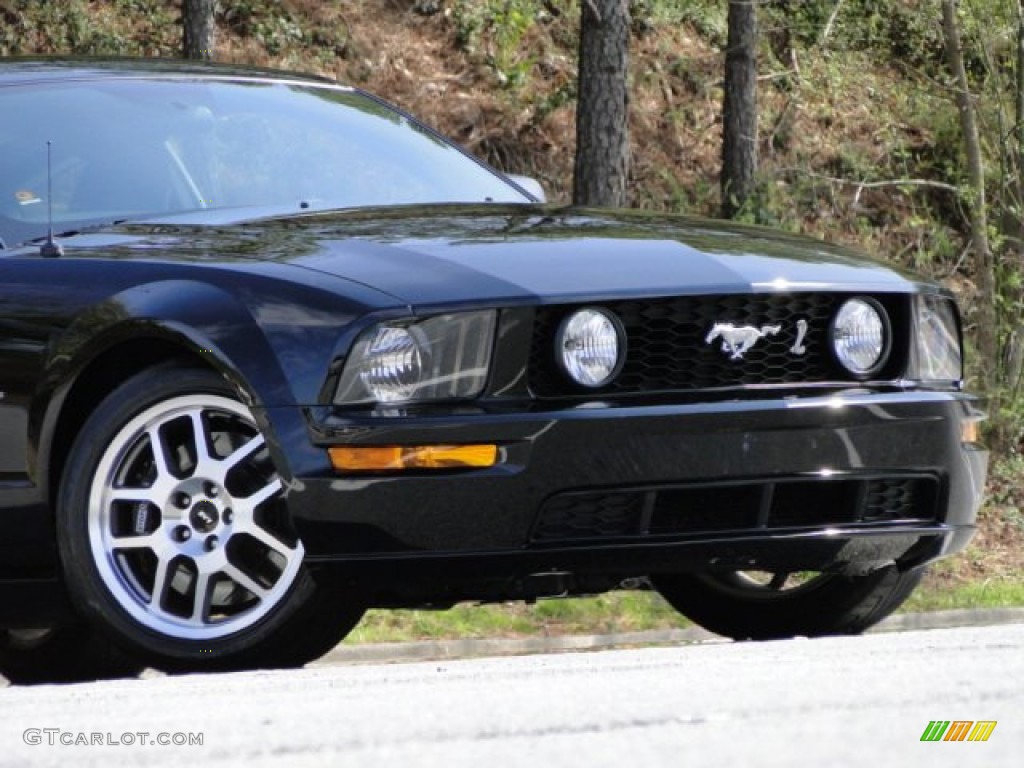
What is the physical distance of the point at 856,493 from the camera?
521 centimetres

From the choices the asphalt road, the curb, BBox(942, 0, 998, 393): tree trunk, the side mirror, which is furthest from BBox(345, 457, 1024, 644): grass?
the asphalt road

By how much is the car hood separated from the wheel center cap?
578mm

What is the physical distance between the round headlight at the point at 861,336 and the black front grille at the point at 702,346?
24 millimetres

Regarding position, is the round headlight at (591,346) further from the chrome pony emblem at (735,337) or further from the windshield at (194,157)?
the windshield at (194,157)

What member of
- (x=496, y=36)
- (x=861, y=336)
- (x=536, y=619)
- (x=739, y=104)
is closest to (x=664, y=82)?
(x=496, y=36)

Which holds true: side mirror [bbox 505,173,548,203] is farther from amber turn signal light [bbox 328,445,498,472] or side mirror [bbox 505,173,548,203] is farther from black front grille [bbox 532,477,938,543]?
amber turn signal light [bbox 328,445,498,472]

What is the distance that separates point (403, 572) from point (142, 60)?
2654 mm

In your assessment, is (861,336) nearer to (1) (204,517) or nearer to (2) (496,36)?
(1) (204,517)

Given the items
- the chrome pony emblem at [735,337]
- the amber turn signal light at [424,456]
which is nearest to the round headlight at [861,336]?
the chrome pony emblem at [735,337]

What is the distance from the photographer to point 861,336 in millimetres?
5355

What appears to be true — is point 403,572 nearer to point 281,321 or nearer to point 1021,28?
point 281,321

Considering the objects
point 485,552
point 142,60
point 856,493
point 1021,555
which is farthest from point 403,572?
point 1021,555

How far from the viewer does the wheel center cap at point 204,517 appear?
5141 mm

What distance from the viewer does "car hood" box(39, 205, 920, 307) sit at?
5.00 meters
